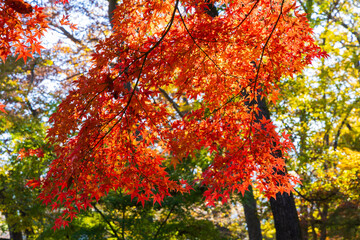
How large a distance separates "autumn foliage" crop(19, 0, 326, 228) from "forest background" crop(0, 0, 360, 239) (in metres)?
0.91

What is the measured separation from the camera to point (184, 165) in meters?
6.10

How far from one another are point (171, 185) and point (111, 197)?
8.44ft

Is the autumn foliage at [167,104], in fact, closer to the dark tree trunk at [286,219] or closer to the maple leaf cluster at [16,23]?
the maple leaf cluster at [16,23]

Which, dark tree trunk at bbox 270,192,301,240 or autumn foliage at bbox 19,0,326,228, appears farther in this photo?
dark tree trunk at bbox 270,192,301,240

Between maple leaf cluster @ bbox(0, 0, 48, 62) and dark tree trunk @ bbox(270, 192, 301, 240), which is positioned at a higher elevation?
maple leaf cluster @ bbox(0, 0, 48, 62)

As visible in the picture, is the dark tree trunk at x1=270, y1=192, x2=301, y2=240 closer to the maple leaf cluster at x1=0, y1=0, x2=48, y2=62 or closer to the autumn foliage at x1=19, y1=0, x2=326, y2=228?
the autumn foliage at x1=19, y1=0, x2=326, y2=228

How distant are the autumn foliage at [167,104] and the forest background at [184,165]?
914 mm

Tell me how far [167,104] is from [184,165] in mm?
3197

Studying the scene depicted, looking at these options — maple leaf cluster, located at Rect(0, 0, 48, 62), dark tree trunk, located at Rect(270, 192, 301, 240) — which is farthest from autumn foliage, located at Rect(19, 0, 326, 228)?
dark tree trunk, located at Rect(270, 192, 301, 240)

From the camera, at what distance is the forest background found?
5672mm

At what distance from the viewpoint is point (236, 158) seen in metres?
3.23

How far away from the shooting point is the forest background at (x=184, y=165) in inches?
223

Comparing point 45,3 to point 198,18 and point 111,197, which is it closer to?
point 111,197

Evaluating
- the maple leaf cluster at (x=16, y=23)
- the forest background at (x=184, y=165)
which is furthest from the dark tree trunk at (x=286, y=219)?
the maple leaf cluster at (x=16, y=23)
